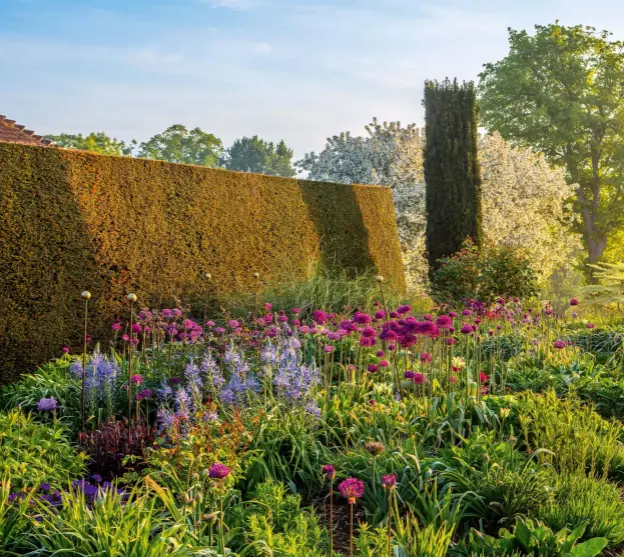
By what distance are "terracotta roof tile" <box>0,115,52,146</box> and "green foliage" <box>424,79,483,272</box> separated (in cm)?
883

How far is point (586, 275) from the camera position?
3064 cm

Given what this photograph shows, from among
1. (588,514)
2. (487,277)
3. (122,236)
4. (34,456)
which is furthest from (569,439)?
(487,277)

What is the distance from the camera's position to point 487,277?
12.5 m

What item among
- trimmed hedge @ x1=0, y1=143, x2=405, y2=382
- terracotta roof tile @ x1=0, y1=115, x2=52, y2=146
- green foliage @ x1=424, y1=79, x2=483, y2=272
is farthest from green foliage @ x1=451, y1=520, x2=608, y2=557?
terracotta roof tile @ x1=0, y1=115, x2=52, y2=146

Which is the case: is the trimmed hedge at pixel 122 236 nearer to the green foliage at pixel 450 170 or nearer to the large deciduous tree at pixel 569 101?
the green foliage at pixel 450 170

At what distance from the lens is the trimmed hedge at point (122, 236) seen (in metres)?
7.38

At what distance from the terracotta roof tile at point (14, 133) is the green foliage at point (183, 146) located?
4097cm

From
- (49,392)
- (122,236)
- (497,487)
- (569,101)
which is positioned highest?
(569,101)

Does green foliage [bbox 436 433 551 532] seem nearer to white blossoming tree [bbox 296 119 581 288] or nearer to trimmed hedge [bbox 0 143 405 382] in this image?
trimmed hedge [bbox 0 143 405 382]

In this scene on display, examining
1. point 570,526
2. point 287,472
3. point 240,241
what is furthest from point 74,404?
point 240,241

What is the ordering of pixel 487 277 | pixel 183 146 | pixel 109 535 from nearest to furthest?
pixel 109 535 → pixel 487 277 → pixel 183 146

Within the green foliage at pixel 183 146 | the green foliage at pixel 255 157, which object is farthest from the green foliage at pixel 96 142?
the green foliage at pixel 255 157

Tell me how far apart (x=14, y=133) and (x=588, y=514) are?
14700 mm

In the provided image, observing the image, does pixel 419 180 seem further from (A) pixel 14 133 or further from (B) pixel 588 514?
(B) pixel 588 514
